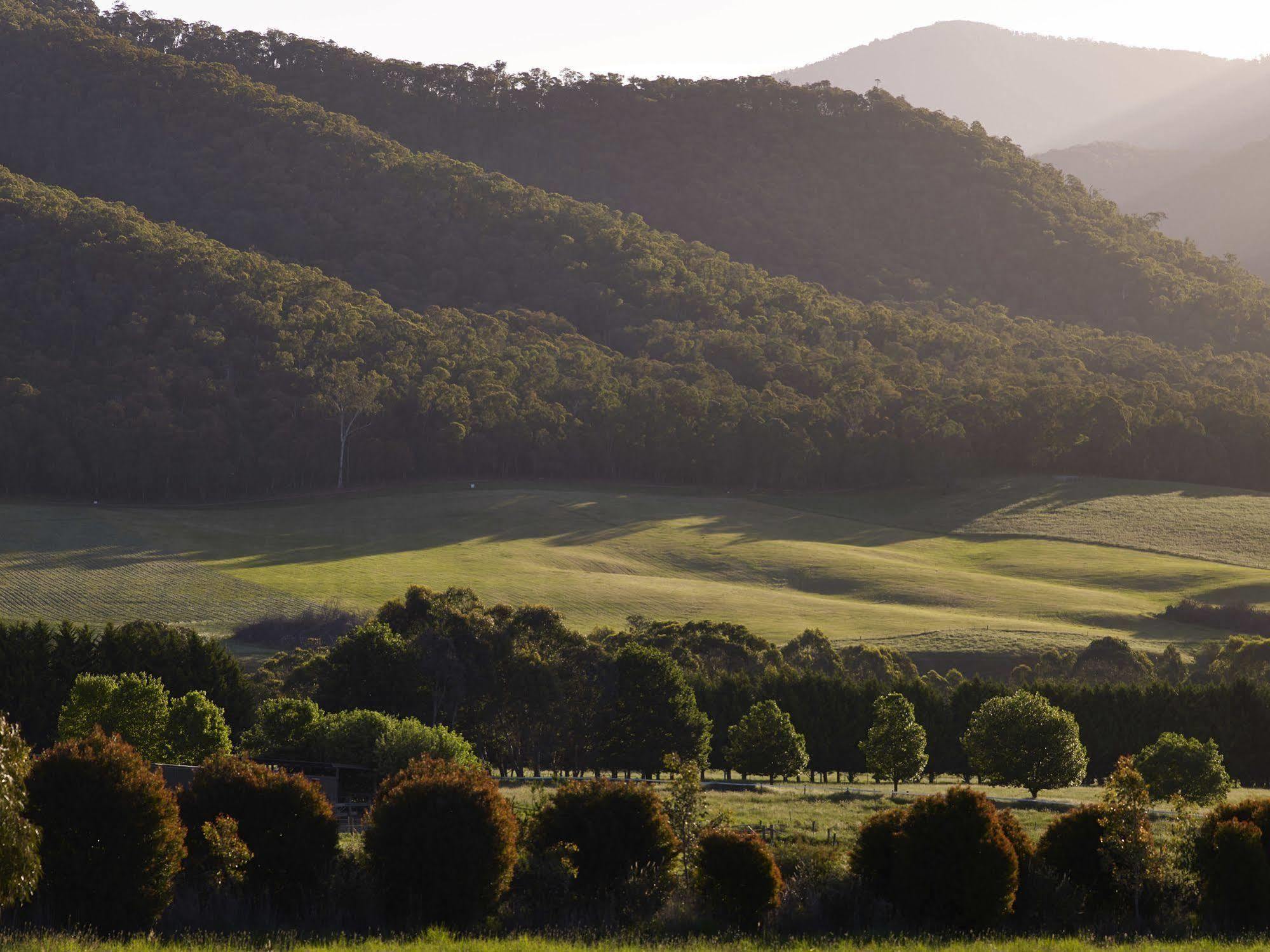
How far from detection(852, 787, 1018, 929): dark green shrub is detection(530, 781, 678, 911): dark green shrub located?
185 inches

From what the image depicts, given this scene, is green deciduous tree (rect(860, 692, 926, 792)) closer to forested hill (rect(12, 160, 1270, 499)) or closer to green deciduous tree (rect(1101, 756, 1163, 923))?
green deciduous tree (rect(1101, 756, 1163, 923))

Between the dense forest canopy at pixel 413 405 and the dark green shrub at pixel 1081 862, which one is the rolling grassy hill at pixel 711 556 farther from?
the dark green shrub at pixel 1081 862

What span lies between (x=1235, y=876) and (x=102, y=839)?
73.2ft

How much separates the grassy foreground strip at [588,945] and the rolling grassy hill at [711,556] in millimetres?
59243

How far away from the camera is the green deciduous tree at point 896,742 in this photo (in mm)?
52906

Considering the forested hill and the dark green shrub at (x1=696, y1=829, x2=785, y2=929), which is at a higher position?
the forested hill

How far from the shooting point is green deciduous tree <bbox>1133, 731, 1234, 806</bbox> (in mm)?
47844

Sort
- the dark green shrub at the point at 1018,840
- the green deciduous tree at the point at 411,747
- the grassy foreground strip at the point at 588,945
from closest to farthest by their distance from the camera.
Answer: the grassy foreground strip at the point at 588,945
the dark green shrub at the point at 1018,840
the green deciduous tree at the point at 411,747

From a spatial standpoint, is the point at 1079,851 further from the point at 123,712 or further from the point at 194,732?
the point at 123,712

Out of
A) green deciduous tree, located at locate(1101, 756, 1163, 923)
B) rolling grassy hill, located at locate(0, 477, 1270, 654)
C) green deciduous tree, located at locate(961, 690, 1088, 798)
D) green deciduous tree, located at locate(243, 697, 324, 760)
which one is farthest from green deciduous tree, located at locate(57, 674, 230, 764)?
rolling grassy hill, located at locate(0, 477, 1270, 654)

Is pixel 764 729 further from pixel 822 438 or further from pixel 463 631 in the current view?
pixel 822 438

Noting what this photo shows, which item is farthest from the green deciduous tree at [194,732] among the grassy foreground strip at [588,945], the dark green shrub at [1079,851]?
the dark green shrub at [1079,851]

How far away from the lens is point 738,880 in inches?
1046

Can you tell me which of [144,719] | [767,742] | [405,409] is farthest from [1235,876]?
[405,409]
